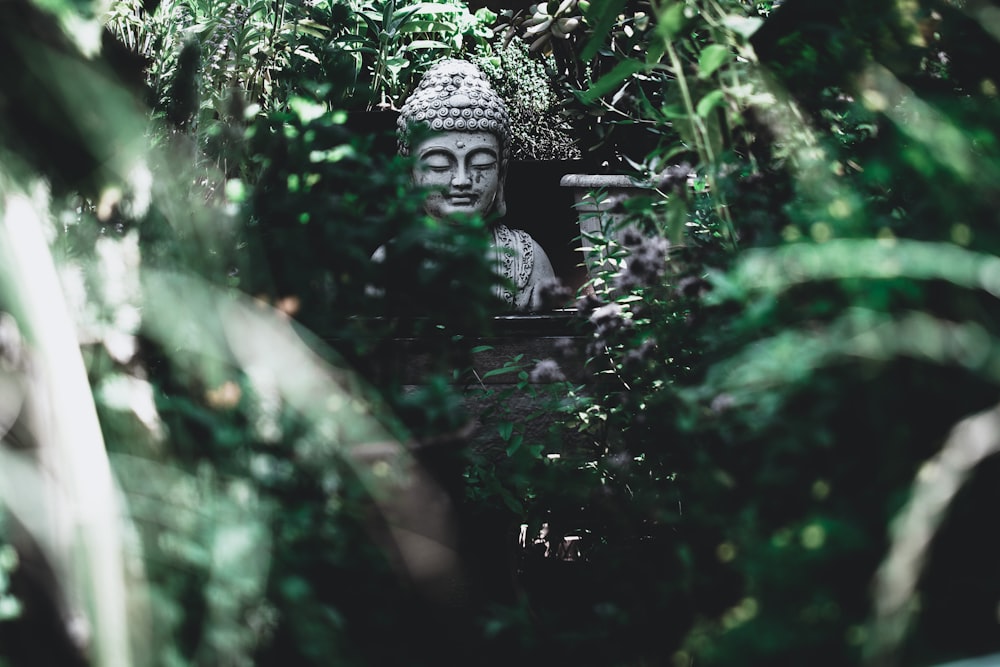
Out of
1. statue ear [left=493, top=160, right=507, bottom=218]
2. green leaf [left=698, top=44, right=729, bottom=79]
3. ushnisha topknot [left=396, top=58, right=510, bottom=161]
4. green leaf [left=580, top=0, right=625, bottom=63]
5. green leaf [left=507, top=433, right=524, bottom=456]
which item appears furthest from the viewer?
statue ear [left=493, top=160, right=507, bottom=218]

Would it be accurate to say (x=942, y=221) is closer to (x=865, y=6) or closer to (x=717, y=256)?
(x=865, y=6)

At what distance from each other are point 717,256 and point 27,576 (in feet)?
3.98

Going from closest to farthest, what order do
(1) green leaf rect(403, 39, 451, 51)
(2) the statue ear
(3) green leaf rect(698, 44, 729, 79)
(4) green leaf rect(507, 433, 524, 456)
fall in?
(3) green leaf rect(698, 44, 729, 79) → (4) green leaf rect(507, 433, 524, 456) → (2) the statue ear → (1) green leaf rect(403, 39, 451, 51)

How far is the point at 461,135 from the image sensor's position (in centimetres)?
324

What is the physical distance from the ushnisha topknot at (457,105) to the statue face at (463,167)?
0.14ft

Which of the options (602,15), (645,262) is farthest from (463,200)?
(602,15)

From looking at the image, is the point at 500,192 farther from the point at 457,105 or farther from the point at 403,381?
the point at 403,381

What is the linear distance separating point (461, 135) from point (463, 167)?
0.41ft

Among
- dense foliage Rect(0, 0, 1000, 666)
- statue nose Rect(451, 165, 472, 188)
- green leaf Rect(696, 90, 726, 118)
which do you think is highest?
statue nose Rect(451, 165, 472, 188)

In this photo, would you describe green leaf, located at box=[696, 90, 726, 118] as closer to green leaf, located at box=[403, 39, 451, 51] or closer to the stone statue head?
the stone statue head

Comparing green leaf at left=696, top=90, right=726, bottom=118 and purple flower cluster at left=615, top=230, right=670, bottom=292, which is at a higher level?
green leaf at left=696, top=90, right=726, bottom=118

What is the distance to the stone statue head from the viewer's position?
3223 mm

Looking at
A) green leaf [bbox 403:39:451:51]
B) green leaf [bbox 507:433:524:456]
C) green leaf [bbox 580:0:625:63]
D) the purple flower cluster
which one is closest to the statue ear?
green leaf [bbox 403:39:451:51]

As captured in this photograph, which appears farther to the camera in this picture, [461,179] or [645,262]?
[461,179]
